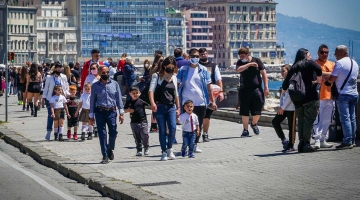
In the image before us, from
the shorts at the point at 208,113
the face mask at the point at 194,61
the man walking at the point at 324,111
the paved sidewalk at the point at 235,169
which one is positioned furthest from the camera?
the shorts at the point at 208,113

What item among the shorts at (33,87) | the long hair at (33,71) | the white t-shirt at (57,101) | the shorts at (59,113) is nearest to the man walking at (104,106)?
the shorts at (59,113)

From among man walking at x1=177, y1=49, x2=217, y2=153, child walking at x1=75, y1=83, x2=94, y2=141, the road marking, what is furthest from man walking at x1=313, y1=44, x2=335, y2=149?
child walking at x1=75, y1=83, x2=94, y2=141

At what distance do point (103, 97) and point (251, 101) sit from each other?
184 inches

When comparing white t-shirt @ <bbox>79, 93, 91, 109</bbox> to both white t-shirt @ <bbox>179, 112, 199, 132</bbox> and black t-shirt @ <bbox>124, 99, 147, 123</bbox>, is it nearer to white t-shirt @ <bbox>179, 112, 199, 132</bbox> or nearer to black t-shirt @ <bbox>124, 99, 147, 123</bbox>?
black t-shirt @ <bbox>124, 99, 147, 123</bbox>

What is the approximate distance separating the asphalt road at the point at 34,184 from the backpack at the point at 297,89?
3.73 m

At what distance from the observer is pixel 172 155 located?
669 inches

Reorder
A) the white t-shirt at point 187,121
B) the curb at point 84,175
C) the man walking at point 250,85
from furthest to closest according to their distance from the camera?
A: the man walking at point 250,85 → the white t-shirt at point 187,121 → the curb at point 84,175

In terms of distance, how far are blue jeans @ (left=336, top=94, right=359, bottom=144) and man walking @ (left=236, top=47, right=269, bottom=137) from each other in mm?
3148

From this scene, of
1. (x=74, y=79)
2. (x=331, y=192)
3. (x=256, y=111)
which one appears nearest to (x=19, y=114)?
(x=74, y=79)

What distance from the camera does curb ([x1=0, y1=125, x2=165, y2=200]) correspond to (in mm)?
12854

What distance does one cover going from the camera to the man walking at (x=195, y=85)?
1800 centimetres

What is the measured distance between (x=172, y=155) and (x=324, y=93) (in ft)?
8.79

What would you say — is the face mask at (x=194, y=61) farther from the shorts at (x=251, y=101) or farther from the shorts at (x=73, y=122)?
the shorts at (x=73, y=122)

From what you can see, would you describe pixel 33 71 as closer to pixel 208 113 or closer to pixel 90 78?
pixel 90 78
